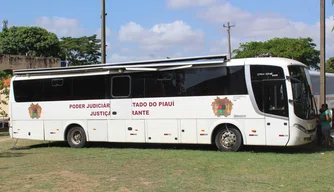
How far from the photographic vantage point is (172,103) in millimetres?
13188

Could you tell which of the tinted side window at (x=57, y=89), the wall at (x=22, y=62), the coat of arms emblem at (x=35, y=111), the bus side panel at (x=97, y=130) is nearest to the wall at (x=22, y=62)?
the wall at (x=22, y=62)

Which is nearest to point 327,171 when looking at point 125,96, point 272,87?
point 272,87

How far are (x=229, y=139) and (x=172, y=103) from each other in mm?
2277

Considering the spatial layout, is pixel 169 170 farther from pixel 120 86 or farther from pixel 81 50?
pixel 81 50

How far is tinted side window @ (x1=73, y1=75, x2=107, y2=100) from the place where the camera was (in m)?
14.3

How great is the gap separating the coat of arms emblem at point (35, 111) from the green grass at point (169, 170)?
216 cm

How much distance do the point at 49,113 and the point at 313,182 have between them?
10.7 m

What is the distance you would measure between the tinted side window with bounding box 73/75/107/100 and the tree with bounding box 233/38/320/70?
109ft

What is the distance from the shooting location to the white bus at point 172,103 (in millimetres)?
11777

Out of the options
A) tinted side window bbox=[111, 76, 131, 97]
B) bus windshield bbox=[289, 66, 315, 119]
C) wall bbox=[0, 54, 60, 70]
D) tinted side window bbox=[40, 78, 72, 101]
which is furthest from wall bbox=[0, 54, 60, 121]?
bus windshield bbox=[289, 66, 315, 119]

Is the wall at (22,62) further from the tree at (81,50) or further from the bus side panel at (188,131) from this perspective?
the bus side panel at (188,131)

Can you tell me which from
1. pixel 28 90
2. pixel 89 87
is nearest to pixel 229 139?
pixel 89 87

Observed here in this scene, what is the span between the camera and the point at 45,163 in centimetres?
1112

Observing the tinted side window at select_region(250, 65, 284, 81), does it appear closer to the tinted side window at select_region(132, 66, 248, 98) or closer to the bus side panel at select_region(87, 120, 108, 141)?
the tinted side window at select_region(132, 66, 248, 98)
